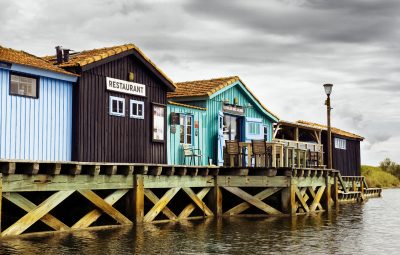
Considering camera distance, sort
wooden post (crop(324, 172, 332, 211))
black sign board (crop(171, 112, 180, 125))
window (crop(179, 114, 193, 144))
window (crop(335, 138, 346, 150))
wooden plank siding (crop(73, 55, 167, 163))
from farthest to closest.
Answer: window (crop(335, 138, 346, 150)) < wooden post (crop(324, 172, 332, 211)) < window (crop(179, 114, 193, 144)) < black sign board (crop(171, 112, 180, 125)) < wooden plank siding (crop(73, 55, 167, 163))

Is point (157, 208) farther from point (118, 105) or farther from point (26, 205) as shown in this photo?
point (26, 205)

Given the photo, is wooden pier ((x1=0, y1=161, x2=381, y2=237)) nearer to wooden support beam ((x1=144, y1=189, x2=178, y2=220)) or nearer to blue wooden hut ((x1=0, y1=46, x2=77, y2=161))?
wooden support beam ((x1=144, y1=189, x2=178, y2=220))

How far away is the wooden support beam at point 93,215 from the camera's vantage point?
1892 centimetres

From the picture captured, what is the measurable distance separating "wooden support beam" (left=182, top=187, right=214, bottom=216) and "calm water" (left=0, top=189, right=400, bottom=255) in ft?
4.19

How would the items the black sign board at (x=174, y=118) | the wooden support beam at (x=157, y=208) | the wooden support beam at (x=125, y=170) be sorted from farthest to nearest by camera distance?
the black sign board at (x=174, y=118) → the wooden support beam at (x=157, y=208) → the wooden support beam at (x=125, y=170)

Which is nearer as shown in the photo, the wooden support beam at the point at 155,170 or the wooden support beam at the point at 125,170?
the wooden support beam at the point at 125,170

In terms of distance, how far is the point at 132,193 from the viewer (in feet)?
68.0

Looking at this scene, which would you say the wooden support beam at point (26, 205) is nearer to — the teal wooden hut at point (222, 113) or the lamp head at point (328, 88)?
the teal wooden hut at point (222, 113)

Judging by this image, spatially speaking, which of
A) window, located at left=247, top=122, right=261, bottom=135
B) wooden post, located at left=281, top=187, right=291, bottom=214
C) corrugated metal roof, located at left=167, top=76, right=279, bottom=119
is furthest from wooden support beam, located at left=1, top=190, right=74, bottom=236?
window, located at left=247, top=122, right=261, bottom=135

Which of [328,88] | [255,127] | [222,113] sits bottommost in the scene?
[255,127]

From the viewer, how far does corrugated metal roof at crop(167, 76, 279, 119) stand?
2815 cm

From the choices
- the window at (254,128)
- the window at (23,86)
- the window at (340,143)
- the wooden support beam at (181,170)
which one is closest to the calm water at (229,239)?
the wooden support beam at (181,170)

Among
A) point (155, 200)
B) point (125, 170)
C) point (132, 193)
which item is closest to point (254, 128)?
point (155, 200)

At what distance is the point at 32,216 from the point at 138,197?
14.7ft
